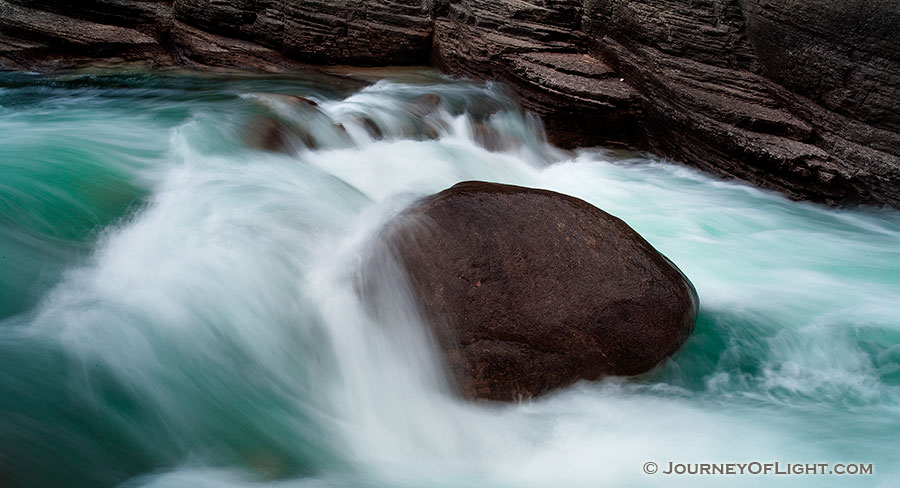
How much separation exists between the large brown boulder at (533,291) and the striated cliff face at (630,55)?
3451mm

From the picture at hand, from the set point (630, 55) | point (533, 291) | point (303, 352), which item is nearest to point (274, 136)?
point (303, 352)

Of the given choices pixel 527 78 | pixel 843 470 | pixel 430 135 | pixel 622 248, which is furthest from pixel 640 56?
pixel 843 470

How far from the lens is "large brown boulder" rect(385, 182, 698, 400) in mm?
3670

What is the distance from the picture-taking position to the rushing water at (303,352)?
320 centimetres

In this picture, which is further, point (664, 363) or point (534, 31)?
point (534, 31)

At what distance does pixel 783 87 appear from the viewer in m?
6.96

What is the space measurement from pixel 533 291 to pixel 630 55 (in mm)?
5110

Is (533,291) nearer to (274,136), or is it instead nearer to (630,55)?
(274,136)

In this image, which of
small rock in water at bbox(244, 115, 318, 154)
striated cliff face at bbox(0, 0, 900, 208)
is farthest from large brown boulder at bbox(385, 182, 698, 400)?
striated cliff face at bbox(0, 0, 900, 208)

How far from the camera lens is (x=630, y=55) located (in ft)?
25.9

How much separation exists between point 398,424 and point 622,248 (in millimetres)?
1782

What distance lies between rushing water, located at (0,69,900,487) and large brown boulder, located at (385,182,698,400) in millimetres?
146

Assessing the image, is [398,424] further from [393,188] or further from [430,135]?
[430,135]

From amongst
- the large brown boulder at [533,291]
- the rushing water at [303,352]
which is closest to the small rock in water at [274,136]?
the rushing water at [303,352]
